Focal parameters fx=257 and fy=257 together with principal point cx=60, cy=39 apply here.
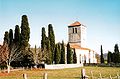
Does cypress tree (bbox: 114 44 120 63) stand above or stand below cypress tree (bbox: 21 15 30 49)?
below

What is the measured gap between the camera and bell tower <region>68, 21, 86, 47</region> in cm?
12119

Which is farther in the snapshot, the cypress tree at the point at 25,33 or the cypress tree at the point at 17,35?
the cypress tree at the point at 17,35

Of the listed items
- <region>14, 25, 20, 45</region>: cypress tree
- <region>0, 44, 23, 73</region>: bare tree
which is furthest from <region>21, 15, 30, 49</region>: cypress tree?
<region>14, 25, 20, 45</region>: cypress tree

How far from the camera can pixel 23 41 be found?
64.4 metres

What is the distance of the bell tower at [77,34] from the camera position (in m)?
121

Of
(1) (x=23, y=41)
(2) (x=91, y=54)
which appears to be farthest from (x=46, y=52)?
(2) (x=91, y=54)

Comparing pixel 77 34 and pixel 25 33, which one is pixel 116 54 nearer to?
pixel 77 34

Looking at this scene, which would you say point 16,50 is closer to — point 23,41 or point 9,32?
point 23,41

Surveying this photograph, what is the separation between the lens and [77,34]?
122 metres

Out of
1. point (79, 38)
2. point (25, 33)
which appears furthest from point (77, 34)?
point (25, 33)

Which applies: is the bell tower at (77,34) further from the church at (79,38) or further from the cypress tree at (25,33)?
the cypress tree at (25,33)

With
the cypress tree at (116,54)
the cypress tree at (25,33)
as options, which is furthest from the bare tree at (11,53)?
the cypress tree at (116,54)

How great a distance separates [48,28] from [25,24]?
11.9 m

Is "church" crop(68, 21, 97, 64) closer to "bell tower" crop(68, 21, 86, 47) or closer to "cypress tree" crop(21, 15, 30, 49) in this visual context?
"bell tower" crop(68, 21, 86, 47)
